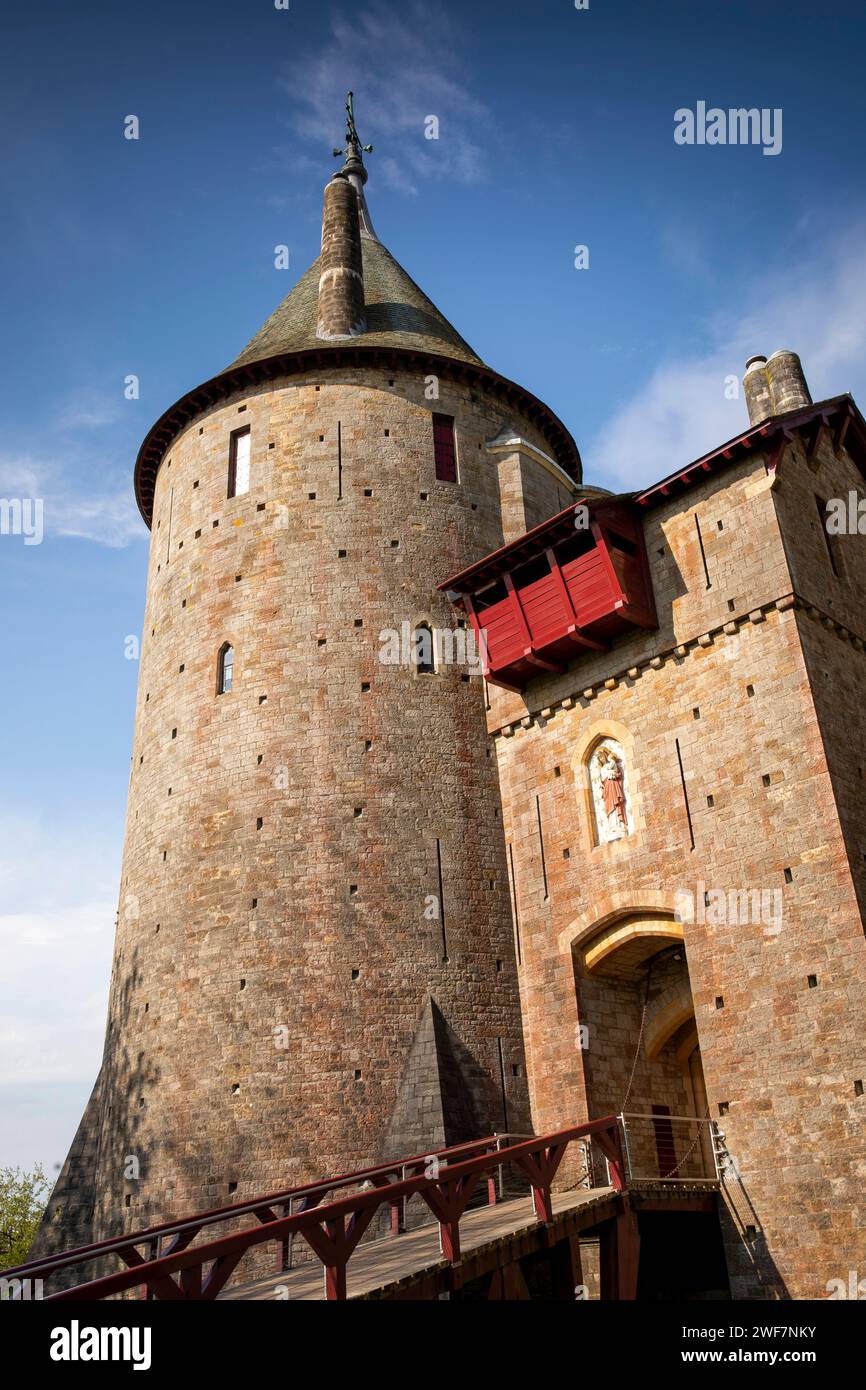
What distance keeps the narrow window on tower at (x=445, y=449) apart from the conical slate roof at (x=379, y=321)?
5.56ft

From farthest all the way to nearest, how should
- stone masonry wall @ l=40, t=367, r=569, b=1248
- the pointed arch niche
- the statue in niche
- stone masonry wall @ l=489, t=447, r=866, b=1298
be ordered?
1. stone masonry wall @ l=40, t=367, r=569, b=1248
2. the statue in niche
3. the pointed arch niche
4. stone masonry wall @ l=489, t=447, r=866, b=1298

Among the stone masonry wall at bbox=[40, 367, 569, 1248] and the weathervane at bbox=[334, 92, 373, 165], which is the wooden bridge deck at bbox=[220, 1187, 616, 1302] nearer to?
the stone masonry wall at bbox=[40, 367, 569, 1248]

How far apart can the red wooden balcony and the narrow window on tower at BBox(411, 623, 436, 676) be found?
1375 mm

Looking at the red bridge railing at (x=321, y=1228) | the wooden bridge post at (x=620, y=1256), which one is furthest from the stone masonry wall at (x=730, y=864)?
the red bridge railing at (x=321, y=1228)

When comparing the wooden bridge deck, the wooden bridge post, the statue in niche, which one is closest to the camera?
the wooden bridge deck

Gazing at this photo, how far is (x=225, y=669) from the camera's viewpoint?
24.3 metres

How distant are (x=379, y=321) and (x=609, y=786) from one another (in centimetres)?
1472

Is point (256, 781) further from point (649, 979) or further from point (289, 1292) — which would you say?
point (289, 1292)

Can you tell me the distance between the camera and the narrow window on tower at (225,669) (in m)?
24.0

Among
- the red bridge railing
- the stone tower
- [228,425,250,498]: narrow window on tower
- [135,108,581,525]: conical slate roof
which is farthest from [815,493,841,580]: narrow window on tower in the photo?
[228,425,250,498]: narrow window on tower

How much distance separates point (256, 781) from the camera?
73.6 ft

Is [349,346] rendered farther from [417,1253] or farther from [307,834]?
[417,1253]

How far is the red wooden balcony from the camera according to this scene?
1995 cm
